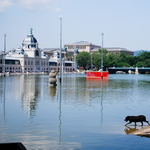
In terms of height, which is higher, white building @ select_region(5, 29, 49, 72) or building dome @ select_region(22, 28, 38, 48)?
building dome @ select_region(22, 28, 38, 48)

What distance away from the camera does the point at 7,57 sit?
17062 cm

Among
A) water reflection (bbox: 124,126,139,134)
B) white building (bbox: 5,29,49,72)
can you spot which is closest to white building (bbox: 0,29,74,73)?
white building (bbox: 5,29,49,72)

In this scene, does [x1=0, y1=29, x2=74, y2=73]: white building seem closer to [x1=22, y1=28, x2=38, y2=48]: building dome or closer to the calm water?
[x1=22, y1=28, x2=38, y2=48]: building dome

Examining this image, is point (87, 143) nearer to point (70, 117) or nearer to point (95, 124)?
point (95, 124)

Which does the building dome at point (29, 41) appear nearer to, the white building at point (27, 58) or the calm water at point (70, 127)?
the white building at point (27, 58)

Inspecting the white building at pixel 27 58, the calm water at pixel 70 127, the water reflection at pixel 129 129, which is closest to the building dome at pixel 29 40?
the white building at pixel 27 58

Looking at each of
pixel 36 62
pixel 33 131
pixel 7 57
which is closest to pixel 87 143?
pixel 33 131

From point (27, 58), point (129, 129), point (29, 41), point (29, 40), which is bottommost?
point (129, 129)

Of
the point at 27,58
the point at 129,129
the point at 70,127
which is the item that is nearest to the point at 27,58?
the point at 27,58

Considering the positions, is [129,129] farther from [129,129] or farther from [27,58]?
[27,58]

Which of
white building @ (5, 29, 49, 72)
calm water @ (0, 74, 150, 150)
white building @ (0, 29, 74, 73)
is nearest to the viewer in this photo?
calm water @ (0, 74, 150, 150)

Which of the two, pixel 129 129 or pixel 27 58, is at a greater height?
pixel 27 58

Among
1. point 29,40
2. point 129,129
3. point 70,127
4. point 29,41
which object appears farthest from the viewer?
point 29,41

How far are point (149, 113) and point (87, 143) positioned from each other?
26.6ft
